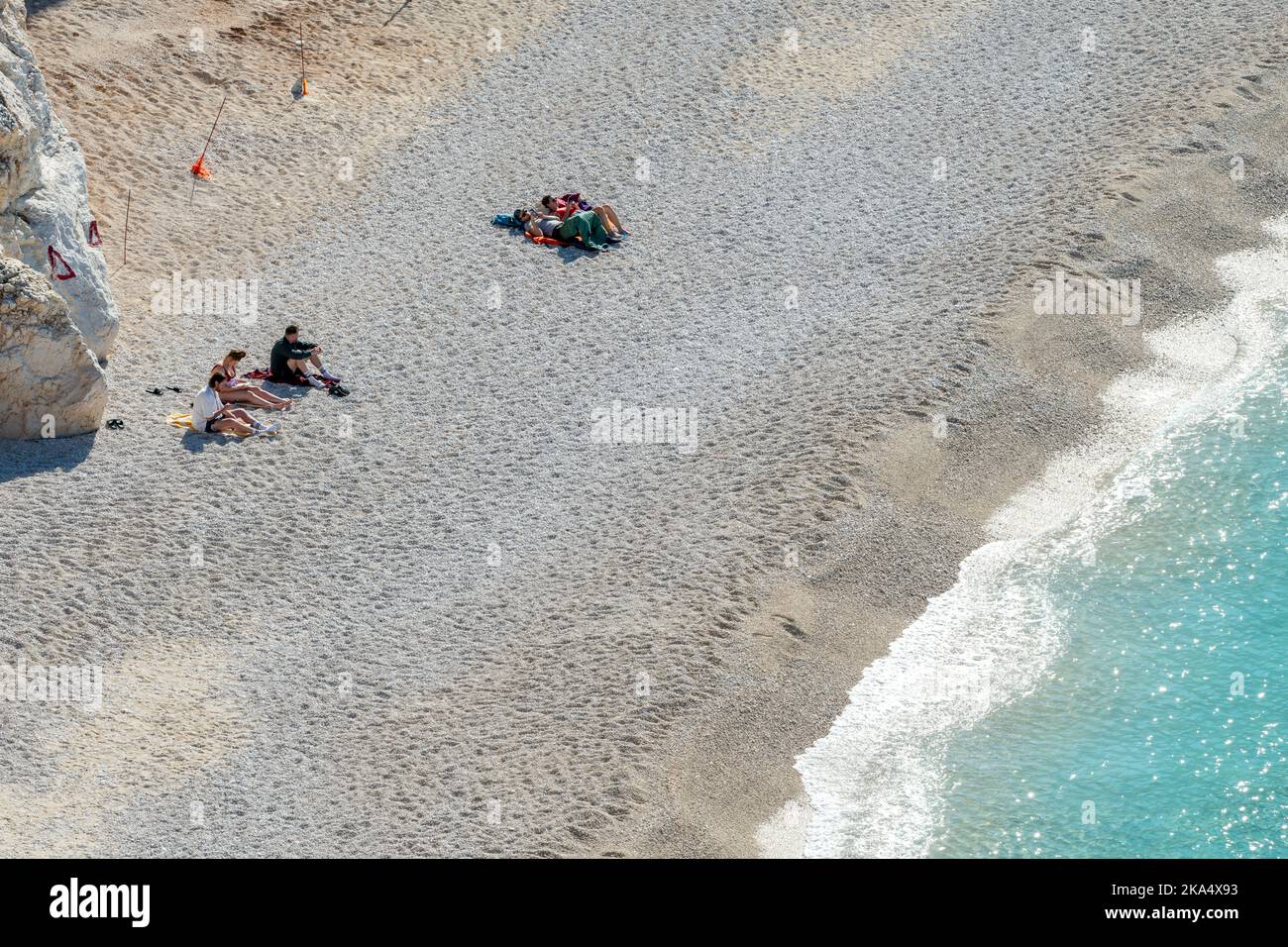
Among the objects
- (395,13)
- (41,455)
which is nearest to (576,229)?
(395,13)

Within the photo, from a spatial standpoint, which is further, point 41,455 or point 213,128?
point 213,128

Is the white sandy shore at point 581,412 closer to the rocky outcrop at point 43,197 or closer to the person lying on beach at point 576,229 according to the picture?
the person lying on beach at point 576,229

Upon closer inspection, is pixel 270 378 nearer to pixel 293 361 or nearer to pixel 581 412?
pixel 293 361

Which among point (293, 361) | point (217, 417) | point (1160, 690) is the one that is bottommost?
point (1160, 690)

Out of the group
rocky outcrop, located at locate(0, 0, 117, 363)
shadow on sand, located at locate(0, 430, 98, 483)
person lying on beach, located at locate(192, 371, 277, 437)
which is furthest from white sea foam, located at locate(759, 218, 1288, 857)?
rocky outcrop, located at locate(0, 0, 117, 363)
